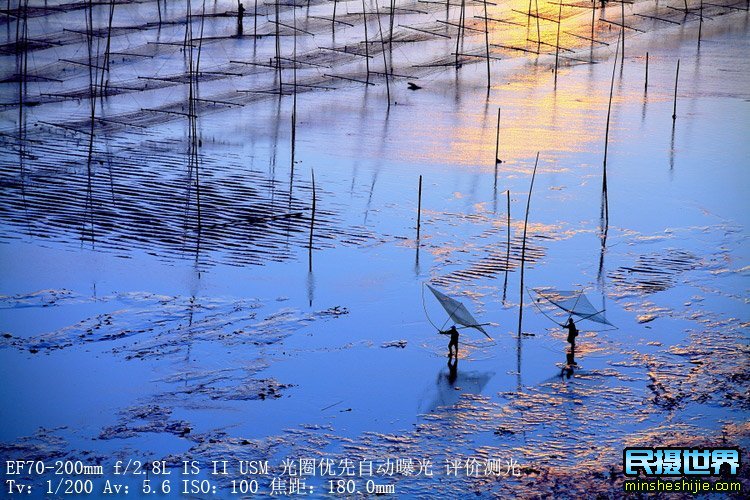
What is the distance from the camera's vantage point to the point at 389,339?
7.21m

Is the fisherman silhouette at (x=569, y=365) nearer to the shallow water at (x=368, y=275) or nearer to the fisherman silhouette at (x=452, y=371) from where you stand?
the shallow water at (x=368, y=275)

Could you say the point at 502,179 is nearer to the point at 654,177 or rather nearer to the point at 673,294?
the point at 654,177

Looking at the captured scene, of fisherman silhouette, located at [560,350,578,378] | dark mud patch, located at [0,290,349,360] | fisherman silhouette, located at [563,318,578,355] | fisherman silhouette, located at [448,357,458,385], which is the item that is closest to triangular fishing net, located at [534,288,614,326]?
fisherman silhouette, located at [563,318,578,355]

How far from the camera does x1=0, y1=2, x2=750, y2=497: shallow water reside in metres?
5.89

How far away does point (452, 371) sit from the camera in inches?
261

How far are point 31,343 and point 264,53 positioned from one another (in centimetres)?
1074

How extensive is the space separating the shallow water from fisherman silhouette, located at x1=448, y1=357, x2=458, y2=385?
31 millimetres

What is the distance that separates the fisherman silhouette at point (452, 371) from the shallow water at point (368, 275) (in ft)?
0.10

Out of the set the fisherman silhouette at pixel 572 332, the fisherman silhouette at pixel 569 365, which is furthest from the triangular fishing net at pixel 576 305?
the fisherman silhouette at pixel 569 365

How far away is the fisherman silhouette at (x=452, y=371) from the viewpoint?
6508mm

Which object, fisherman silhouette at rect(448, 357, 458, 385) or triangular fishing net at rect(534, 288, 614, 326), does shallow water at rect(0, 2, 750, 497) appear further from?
triangular fishing net at rect(534, 288, 614, 326)

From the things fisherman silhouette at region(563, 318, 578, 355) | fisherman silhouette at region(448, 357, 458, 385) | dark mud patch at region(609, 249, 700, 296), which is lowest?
fisherman silhouette at region(448, 357, 458, 385)

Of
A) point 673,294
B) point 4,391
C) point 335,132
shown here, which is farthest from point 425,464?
point 335,132

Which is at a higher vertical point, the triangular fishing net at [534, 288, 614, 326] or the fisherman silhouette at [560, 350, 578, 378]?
the triangular fishing net at [534, 288, 614, 326]
